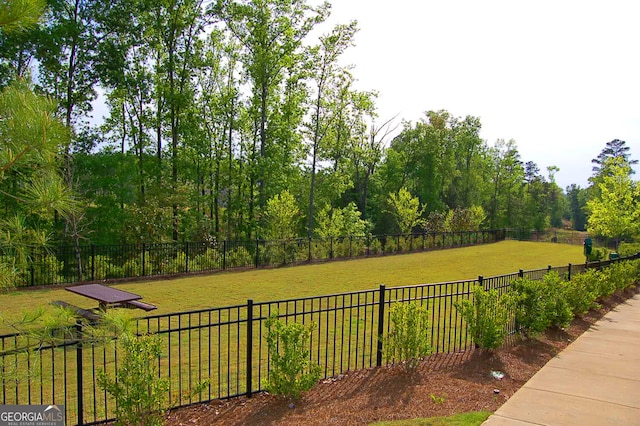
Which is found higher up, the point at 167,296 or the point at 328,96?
the point at 328,96

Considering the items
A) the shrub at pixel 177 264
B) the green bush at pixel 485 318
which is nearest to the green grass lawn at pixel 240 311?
the green bush at pixel 485 318

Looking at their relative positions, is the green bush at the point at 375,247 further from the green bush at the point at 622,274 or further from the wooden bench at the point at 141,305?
the wooden bench at the point at 141,305

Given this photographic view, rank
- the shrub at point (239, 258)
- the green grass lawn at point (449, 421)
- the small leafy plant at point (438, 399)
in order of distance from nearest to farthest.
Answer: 1. the green grass lawn at point (449, 421)
2. the small leafy plant at point (438, 399)
3. the shrub at point (239, 258)

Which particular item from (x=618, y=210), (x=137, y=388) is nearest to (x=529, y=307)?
(x=137, y=388)

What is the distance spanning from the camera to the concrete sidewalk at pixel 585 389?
490 centimetres

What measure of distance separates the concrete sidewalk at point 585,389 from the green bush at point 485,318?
2.50ft

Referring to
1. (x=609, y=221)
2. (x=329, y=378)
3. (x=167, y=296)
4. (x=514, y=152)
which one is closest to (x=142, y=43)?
(x=167, y=296)

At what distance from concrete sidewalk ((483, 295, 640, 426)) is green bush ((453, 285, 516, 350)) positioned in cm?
76

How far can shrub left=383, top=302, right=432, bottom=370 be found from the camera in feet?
20.2

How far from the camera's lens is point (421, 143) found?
4734cm

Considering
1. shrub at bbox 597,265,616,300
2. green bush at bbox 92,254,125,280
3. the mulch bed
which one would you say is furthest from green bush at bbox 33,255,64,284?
shrub at bbox 597,265,616,300

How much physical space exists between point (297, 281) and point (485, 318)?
882 centimetres

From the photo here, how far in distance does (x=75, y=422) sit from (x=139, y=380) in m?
1.28

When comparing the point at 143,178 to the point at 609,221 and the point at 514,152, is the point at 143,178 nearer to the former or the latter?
the point at 609,221
